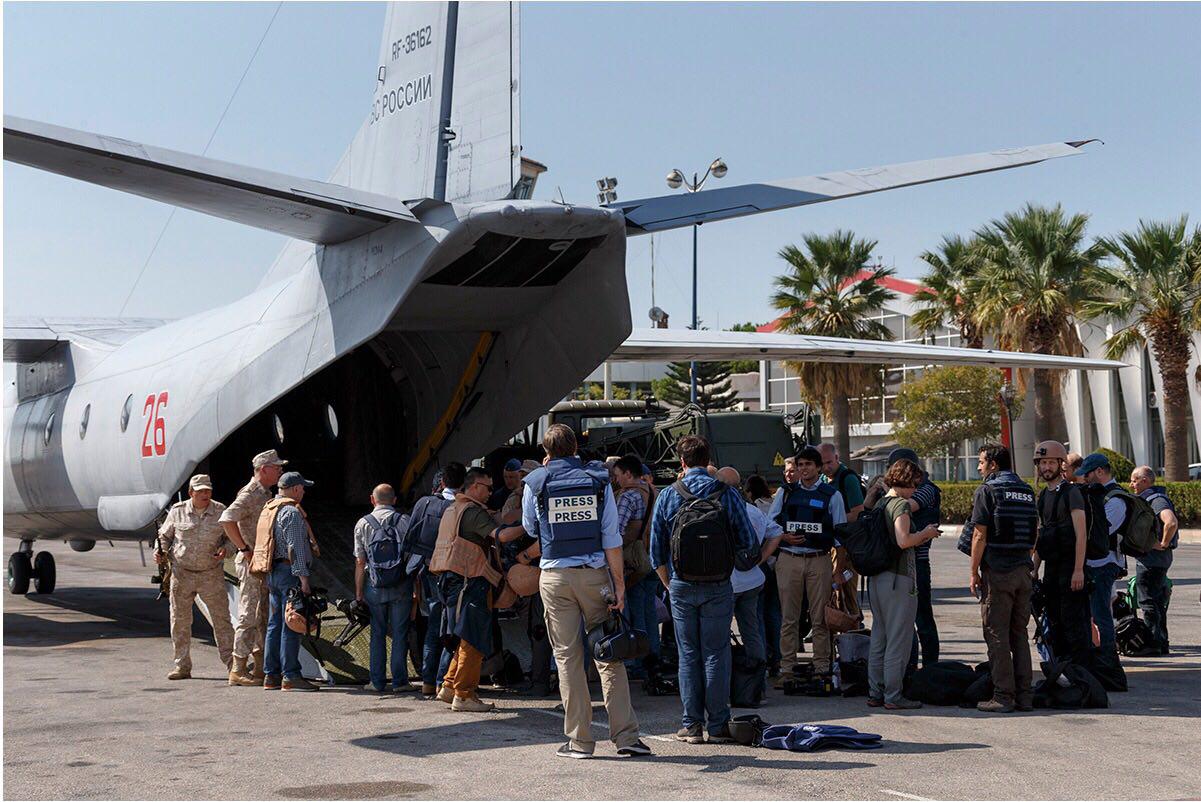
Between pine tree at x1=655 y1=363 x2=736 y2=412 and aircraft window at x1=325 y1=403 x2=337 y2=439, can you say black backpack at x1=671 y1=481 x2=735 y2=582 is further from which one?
pine tree at x1=655 y1=363 x2=736 y2=412

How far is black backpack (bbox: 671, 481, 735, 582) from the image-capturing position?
7.85 m

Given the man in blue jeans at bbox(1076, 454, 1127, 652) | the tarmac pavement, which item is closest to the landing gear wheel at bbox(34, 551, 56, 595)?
the tarmac pavement

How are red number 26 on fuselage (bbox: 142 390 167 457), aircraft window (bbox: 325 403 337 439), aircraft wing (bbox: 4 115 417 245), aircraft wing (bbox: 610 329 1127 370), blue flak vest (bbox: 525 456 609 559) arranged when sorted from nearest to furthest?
blue flak vest (bbox: 525 456 609 559) < aircraft wing (bbox: 4 115 417 245) < red number 26 on fuselage (bbox: 142 390 167 457) < aircraft window (bbox: 325 403 337 439) < aircraft wing (bbox: 610 329 1127 370)

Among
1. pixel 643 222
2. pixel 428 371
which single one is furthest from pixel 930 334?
pixel 643 222

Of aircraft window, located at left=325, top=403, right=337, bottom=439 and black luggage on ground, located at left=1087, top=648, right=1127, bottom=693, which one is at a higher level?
aircraft window, located at left=325, top=403, right=337, bottom=439

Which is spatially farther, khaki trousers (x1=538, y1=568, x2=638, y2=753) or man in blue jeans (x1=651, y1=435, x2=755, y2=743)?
man in blue jeans (x1=651, y1=435, x2=755, y2=743)

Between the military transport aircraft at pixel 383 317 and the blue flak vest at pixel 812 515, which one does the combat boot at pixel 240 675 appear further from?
the blue flak vest at pixel 812 515

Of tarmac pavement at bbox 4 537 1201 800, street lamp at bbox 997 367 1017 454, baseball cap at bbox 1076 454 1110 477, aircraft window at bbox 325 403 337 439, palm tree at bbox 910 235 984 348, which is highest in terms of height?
palm tree at bbox 910 235 984 348

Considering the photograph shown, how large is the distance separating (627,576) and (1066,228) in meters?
27.5

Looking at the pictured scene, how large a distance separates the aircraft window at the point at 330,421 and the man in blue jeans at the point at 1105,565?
27.9 feet

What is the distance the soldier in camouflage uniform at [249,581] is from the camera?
1087cm

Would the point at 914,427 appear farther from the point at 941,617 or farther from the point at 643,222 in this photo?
the point at 643,222

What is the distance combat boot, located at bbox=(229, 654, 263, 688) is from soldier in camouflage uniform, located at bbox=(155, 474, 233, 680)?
386 mm

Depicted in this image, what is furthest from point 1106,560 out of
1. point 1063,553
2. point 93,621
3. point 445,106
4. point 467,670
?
point 93,621
